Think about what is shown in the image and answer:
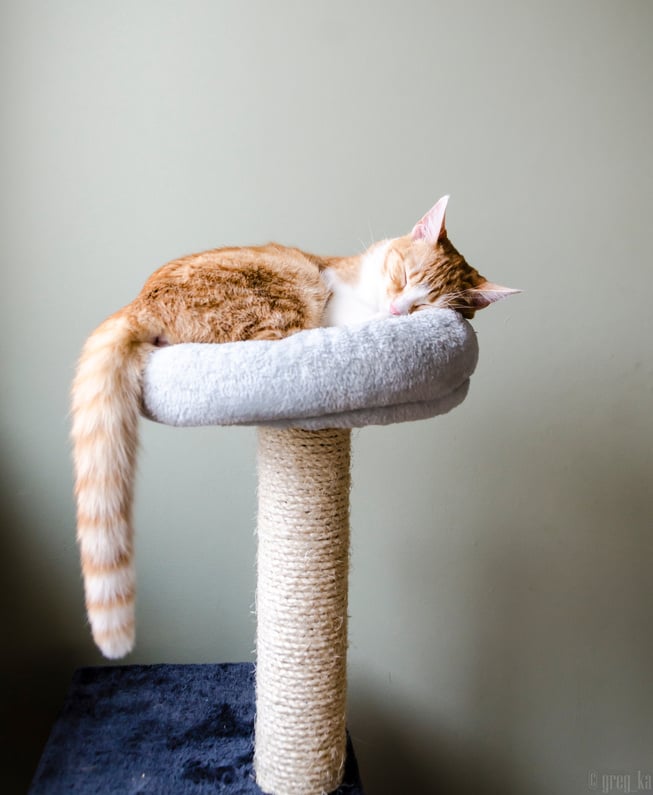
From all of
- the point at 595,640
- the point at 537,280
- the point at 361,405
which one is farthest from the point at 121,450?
the point at 595,640

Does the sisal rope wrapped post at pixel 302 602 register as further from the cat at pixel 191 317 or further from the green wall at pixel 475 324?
the green wall at pixel 475 324

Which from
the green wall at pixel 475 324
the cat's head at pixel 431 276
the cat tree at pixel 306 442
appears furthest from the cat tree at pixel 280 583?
the green wall at pixel 475 324

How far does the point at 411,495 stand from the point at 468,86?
90 centimetres

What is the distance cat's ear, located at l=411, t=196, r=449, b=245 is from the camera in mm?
987

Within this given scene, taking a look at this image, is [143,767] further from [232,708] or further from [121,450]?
[121,450]

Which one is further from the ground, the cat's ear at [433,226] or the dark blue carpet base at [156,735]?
the cat's ear at [433,226]

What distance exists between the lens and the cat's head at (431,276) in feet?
3.27

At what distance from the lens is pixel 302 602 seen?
0.96 metres

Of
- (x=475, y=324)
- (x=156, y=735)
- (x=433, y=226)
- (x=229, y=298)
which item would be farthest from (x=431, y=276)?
(x=156, y=735)

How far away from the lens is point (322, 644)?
3.18 feet

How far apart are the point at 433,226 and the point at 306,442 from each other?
0.39 m

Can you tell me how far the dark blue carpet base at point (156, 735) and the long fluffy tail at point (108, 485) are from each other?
38cm

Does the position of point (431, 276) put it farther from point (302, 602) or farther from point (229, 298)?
point (302, 602)

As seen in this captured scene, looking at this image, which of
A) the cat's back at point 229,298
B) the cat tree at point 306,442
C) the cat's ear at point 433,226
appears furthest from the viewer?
the cat's ear at point 433,226
